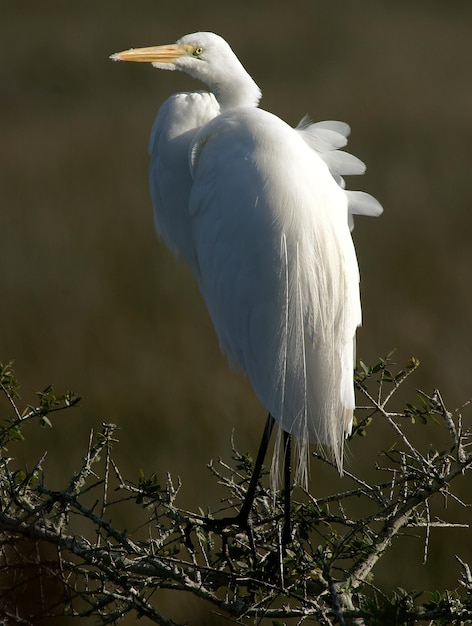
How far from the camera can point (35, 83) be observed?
45.5ft

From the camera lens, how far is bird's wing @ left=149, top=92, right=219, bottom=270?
3352 mm

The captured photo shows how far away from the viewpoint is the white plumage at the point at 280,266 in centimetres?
289

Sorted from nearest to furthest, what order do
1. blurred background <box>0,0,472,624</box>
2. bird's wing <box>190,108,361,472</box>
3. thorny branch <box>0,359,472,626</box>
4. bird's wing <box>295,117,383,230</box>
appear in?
thorny branch <box>0,359,472,626</box> < bird's wing <box>190,108,361,472</box> < bird's wing <box>295,117,383,230</box> < blurred background <box>0,0,472,624</box>

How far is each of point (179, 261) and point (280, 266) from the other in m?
0.88

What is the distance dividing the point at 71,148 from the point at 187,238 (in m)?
5.87

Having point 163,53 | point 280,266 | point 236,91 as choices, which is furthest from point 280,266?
point 163,53

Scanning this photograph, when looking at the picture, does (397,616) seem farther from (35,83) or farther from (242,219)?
(35,83)

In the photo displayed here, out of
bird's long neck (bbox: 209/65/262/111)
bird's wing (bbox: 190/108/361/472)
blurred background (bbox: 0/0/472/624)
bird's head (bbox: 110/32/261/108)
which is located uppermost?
bird's head (bbox: 110/32/261/108)

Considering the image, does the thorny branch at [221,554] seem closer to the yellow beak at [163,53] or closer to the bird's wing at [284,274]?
the bird's wing at [284,274]

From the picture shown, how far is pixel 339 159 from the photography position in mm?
→ 3324

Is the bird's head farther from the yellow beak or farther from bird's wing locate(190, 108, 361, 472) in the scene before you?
bird's wing locate(190, 108, 361, 472)

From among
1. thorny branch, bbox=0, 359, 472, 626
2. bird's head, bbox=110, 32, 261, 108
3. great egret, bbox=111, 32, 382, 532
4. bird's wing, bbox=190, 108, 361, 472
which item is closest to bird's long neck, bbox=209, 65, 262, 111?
bird's head, bbox=110, 32, 261, 108

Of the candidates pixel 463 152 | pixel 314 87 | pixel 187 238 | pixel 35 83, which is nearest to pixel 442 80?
pixel 314 87

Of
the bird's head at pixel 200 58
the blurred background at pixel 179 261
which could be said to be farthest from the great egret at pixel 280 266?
the blurred background at pixel 179 261
